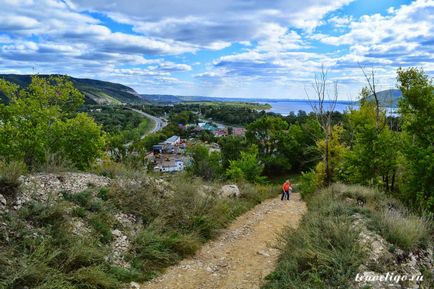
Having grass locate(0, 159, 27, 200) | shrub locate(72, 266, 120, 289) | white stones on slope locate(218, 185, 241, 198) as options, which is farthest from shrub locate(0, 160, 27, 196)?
white stones on slope locate(218, 185, 241, 198)

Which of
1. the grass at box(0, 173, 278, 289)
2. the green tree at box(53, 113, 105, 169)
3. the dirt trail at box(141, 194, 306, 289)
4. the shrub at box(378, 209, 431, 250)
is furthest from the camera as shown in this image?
the green tree at box(53, 113, 105, 169)

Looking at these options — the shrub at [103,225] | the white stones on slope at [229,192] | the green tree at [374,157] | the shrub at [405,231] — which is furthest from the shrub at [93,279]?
the green tree at [374,157]

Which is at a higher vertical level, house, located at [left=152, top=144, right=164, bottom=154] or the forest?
the forest

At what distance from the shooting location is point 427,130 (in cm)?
1181

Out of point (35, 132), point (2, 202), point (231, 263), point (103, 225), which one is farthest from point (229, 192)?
point (2, 202)

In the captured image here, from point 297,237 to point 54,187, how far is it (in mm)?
5711

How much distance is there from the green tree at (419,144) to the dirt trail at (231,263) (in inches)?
197

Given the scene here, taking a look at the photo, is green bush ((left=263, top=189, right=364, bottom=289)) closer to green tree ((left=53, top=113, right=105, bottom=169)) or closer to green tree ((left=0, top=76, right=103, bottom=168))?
green tree ((left=0, top=76, right=103, bottom=168))

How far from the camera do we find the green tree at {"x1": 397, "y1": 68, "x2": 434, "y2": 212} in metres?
11.2

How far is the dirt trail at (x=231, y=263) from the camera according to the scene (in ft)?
21.7

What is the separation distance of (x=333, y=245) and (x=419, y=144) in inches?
309

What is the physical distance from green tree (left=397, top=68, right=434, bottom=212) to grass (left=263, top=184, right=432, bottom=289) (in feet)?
14.4

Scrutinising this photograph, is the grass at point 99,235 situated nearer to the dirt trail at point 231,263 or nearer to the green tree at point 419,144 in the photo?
the dirt trail at point 231,263

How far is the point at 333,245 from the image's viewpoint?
6.15m
